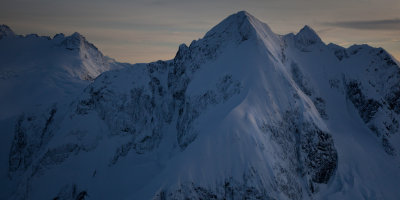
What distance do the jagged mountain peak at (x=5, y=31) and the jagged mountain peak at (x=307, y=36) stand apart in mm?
164368

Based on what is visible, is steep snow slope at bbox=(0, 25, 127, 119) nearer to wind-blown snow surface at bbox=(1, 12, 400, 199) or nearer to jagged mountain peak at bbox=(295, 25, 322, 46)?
wind-blown snow surface at bbox=(1, 12, 400, 199)

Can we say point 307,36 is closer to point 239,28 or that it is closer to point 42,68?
point 239,28

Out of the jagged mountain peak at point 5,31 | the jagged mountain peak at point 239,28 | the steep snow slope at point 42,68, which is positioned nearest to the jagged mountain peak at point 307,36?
the jagged mountain peak at point 239,28

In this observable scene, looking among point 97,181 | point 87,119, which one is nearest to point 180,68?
point 87,119

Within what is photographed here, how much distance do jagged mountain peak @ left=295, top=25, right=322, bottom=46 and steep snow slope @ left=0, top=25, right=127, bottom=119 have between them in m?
93.7

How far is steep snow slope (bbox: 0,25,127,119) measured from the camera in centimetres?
11856

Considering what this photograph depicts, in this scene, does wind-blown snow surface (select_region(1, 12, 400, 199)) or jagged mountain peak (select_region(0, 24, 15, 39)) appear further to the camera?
jagged mountain peak (select_region(0, 24, 15, 39))

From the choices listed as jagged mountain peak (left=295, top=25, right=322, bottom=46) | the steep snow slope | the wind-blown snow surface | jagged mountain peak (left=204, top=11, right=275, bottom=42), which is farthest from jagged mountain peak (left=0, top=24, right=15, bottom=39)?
jagged mountain peak (left=295, top=25, right=322, bottom=46)

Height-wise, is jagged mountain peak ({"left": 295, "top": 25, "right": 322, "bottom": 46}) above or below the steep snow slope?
above

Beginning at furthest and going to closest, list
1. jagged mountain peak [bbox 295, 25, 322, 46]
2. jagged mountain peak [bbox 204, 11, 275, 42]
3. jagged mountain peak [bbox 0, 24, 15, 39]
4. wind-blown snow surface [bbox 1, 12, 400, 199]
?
jagged mountain peak [bbox 0, 24, 15, 39]
jagged mountain peak [bbox 295, 25, 322, 46]
jagged mountain peak [bbox 204, 11, 275, 42]
wind-blown snow surface [bbox 1, 12, 400, 199]

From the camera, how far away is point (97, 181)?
234 ft

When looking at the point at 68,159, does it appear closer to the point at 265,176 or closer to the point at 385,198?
the point at 265,176

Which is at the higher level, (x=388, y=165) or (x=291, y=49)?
(x=291, y=49)

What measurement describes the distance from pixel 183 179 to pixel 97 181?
122 ft
